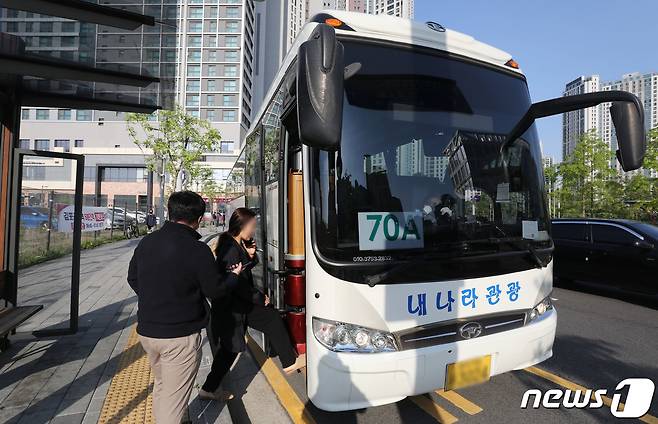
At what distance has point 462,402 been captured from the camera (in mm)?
3512

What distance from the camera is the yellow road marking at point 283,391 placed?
10.8ft

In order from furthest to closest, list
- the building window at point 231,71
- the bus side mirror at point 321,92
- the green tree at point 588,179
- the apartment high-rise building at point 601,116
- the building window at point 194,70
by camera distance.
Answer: the building window at point 194,70 → the building window at point 231,71 → the apartment high-rise building at point 601,116 → the green tree at point 588,179 → the bus side mirror at point 321,92

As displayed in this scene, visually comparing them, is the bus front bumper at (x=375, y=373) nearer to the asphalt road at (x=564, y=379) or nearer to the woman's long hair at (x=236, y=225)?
the asphalt road at (x=564, y=379)

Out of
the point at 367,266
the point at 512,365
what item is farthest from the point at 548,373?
the point at 367,266

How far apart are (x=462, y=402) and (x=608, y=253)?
6.53m

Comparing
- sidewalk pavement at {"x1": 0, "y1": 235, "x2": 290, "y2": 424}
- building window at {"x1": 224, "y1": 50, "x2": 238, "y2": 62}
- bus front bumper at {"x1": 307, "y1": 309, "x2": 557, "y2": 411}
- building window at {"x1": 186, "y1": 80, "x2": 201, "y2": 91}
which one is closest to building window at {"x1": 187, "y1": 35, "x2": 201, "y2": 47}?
building window at {"x1": 224, "y1": 50, "x2": 238, "y2": 62}

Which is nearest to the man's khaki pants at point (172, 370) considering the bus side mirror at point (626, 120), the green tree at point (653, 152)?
the bus side mirror at point (626, 120)

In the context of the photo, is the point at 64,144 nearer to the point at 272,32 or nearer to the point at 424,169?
the point at 272,32

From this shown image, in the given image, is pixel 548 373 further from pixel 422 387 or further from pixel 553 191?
pixel 553 191

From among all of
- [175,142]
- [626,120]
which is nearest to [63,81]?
[626,120]

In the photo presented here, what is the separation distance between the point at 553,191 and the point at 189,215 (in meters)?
28.5

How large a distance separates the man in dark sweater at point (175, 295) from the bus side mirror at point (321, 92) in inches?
40.3

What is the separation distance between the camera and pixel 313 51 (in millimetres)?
2246

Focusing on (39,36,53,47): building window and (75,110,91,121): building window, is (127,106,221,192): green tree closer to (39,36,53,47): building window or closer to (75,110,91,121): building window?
(39,36,53,47): building window
